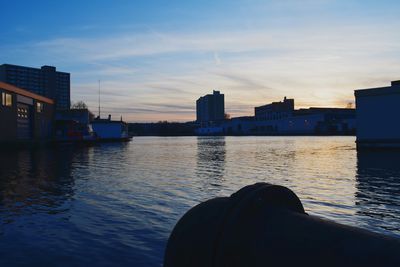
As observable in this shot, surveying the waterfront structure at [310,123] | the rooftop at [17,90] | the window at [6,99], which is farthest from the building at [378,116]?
the waterfront structure at [310,123]

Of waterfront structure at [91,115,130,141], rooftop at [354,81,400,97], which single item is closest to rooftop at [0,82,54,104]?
waterfront structure at [91,115,130,141]

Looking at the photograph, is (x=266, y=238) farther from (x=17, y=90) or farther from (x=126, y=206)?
(x=17, y=90)

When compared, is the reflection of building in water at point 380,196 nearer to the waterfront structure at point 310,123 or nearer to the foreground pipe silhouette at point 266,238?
the foreground pipe silhouette at point 266,238

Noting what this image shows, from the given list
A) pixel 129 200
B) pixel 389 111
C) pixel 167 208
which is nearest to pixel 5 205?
pixel 129 200

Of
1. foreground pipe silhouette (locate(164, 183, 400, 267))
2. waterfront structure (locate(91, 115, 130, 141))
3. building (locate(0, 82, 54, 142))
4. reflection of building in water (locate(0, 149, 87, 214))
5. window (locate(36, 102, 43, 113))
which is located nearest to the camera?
foreground pipe silhouette (locate(164, 183, 400, 267))

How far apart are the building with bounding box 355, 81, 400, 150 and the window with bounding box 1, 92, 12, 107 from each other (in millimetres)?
41783

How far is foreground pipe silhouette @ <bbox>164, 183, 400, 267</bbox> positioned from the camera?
231 centimetres

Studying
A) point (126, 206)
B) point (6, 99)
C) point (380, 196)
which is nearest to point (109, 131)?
point (6, 99)

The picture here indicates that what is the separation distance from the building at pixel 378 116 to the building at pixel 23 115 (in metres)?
41.7

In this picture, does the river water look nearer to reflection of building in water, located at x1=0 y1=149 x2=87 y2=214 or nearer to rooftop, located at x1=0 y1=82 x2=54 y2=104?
reflection of building in water, located at x1=0 y1=149 x2=87 y2=214

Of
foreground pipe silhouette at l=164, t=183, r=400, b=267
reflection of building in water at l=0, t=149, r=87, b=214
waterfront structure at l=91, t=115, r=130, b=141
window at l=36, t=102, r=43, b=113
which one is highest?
window at l=36, t=102, r=43, b=113

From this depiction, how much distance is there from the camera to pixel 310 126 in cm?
16150

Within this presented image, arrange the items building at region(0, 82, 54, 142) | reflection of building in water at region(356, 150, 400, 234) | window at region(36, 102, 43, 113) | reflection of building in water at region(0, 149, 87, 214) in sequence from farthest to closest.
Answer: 1. window at region(36, 102, 43, 113)
2. building at region(0, 82, 54, 142)
3. reflection of building in water at region(0, 149, 87, 214)
4. reflection of building in water at region(356, 150, 400, 234)

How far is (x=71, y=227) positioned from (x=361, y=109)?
39.7 metres
